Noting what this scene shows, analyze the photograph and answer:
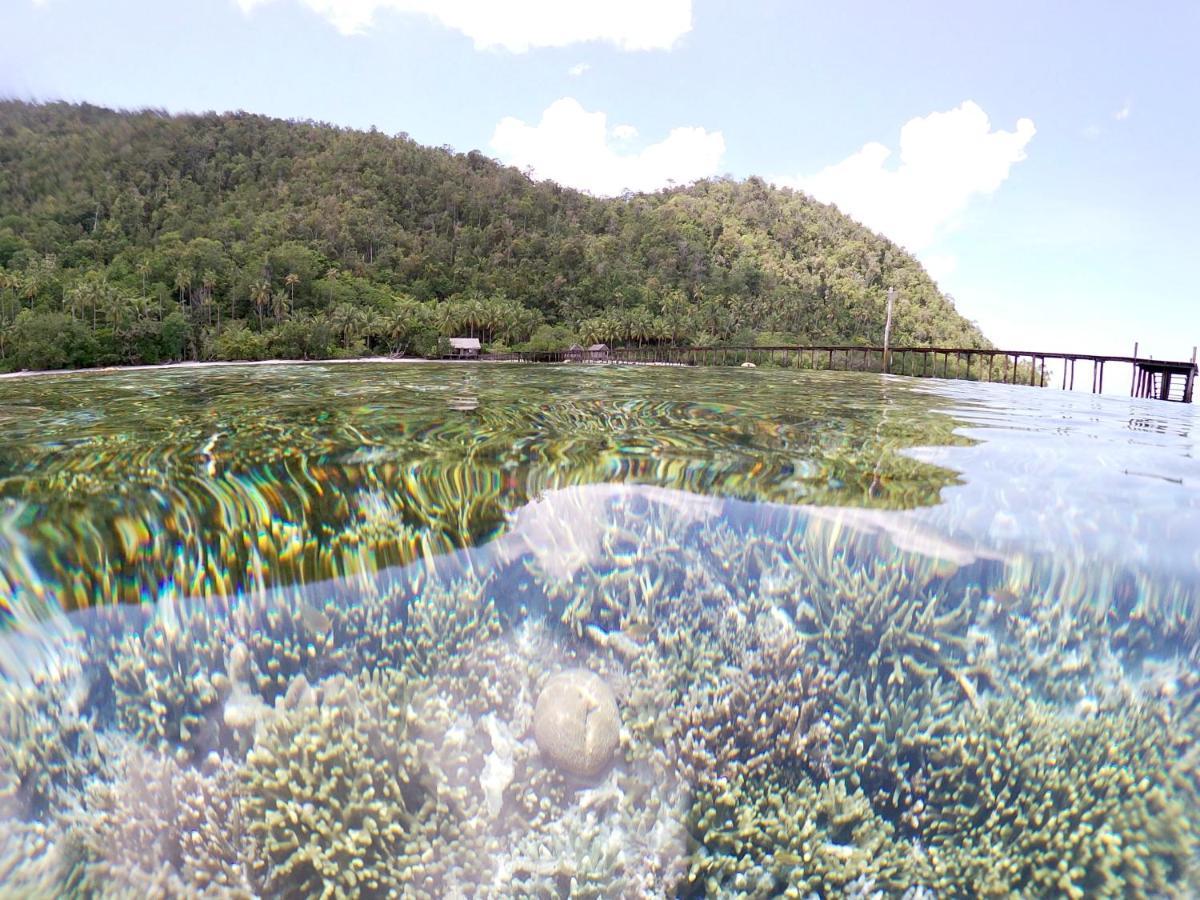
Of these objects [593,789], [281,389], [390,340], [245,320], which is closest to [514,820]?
[593,789]

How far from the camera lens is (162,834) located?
9.44 ft

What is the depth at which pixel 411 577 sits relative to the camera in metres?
3.87

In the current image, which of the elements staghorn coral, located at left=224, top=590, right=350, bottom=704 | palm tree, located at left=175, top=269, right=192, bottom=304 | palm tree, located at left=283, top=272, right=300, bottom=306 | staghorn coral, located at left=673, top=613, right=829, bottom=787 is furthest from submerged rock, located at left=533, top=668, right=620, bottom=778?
palm tree, located at left=283, top=272, right=300, bottom=306

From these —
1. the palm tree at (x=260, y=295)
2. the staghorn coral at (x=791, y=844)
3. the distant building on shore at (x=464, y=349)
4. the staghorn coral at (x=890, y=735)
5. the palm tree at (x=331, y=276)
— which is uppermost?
the palm tree at (x=331, y=276)

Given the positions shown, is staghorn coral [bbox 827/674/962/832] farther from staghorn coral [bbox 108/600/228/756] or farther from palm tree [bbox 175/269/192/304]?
palm tree [bbox 175/269/192/304]

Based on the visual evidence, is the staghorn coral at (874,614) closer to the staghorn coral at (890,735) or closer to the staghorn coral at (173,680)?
the staghorn coral at (890,735)

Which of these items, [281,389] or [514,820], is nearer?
[514,820]

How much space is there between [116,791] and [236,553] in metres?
1.22

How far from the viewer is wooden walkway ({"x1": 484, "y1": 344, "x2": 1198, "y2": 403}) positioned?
2014 centimetres

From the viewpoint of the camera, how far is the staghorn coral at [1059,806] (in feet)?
9.73

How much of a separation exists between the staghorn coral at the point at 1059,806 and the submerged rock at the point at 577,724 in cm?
151

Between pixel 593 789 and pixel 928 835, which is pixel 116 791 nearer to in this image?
pixel 593 789

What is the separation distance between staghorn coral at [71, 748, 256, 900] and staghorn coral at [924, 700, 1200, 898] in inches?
119

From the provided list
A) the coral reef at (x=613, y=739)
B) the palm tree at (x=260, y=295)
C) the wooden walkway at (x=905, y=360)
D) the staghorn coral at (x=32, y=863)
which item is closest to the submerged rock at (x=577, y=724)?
the coral reef at (x=613, y=739)
